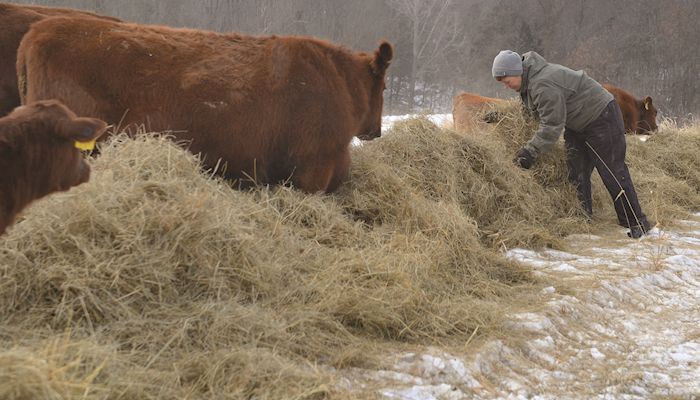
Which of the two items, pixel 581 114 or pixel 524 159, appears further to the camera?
pixel 524 159

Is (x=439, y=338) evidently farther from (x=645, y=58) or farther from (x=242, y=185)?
(x=645, y=58)

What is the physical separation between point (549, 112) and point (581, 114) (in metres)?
0.37

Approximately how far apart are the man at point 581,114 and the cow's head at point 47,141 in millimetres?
4711

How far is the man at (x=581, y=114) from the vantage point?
6.82 m

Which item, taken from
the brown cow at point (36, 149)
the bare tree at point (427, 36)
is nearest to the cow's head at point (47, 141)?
the brown cow at point (36, 149)

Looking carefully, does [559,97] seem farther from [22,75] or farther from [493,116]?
[22,75]

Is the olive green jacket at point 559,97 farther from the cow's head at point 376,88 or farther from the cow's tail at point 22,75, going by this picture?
A: the cow's tail at point 22,75

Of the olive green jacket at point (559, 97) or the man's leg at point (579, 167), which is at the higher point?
the olive green jacket at point (559, 97)

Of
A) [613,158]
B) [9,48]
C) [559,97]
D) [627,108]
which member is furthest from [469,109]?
[9,48]

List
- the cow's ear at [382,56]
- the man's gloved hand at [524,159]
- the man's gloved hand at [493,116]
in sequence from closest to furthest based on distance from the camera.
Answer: the cow's ear at [382,56] → the man's gloved hand at [524,159] → the man's gloved hand at [493,116]

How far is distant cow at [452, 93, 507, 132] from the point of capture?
862cm

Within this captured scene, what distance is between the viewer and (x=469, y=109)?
9.91 m

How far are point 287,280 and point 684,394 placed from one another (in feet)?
7.21

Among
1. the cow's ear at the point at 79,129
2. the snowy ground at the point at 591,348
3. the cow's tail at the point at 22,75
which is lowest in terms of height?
the snowy ground at the point at 591,348
